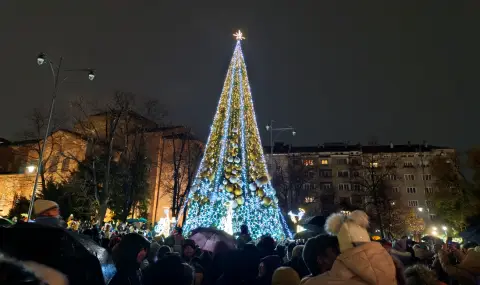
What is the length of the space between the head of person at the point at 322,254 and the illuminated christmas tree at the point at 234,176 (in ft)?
44.5

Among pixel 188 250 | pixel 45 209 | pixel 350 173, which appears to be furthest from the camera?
pixel 350 173

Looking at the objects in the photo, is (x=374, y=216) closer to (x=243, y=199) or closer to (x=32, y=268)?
(x=243, y=199)

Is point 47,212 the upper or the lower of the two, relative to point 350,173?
lower

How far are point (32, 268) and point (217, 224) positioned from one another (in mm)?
15388

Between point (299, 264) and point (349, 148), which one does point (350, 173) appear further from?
point (299, 264)

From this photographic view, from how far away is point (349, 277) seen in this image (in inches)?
97.6

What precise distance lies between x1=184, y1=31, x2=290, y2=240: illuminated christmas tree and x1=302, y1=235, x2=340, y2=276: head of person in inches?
534

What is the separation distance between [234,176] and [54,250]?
14.6m

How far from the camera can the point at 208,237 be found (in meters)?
9.91

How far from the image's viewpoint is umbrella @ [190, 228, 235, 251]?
30.9 ft

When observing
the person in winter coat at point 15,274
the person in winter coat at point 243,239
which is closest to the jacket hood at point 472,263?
the person in winter coat at point 243,239

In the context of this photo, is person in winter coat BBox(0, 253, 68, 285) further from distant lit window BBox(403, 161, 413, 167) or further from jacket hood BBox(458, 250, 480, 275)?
distant lit window BBox(403, 161, 413, 167)

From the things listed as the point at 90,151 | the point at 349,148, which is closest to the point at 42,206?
the point at 90,151

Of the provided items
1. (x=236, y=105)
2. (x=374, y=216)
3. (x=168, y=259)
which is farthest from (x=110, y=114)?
(x=374, y=216)
